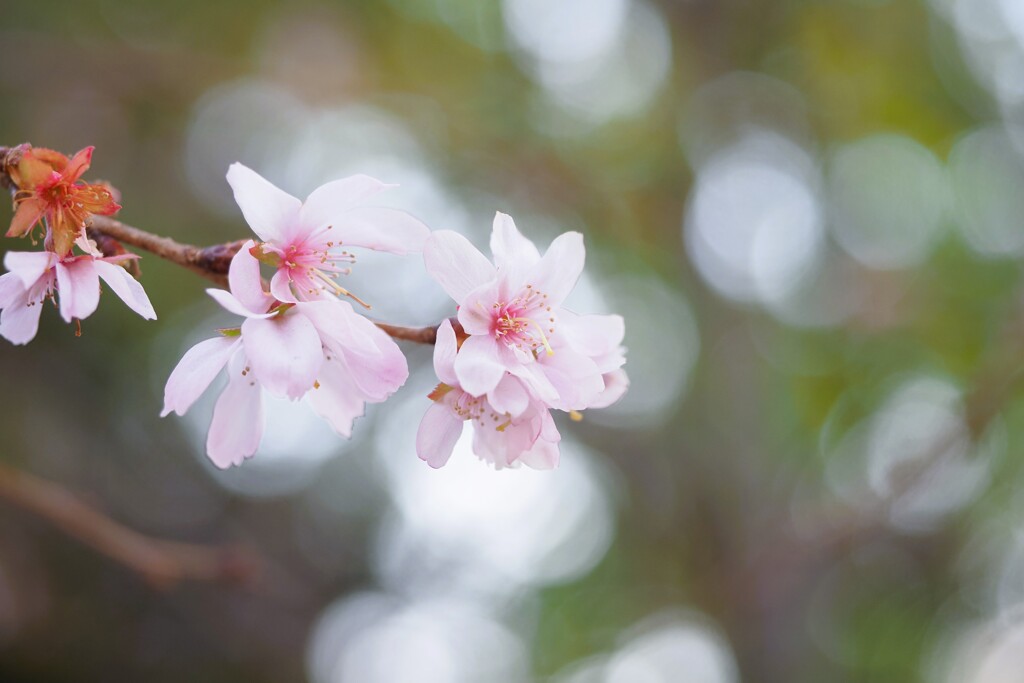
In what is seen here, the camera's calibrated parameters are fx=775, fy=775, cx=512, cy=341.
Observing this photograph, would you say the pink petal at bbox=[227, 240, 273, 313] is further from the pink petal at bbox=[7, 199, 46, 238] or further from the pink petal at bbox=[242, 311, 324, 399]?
the pink petal at bbox=[7, 199, 46, 238]

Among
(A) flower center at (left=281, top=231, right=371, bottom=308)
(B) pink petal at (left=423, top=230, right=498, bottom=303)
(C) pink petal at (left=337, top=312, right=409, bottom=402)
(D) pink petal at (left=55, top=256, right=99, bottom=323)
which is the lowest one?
(C) pink petal at (left=337, top=312, right=409, bottom=402)

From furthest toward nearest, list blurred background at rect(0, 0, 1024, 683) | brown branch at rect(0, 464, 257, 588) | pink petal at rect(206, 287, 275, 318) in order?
blurred background at rect(0, 0, 1024, 683)
brown branch at rect(0, 464, 257, 588)
pink petal at rect(206, 287, 275, 318)

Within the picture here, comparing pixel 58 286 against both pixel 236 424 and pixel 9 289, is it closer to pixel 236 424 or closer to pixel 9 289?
pixel 9 289

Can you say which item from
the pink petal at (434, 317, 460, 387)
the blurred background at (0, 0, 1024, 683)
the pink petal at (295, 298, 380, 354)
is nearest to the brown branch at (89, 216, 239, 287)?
the pink petal at (295, 298, 380, 354)

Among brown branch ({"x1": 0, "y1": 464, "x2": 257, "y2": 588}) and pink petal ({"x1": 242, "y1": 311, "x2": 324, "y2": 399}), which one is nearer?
pink petal ({"x1": 242, "y1": 311, "x2": 324, "y2": 399})

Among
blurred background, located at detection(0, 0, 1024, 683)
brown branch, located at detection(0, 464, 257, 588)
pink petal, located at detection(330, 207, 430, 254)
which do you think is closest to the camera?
pink petal, located at detection(330, 207, 430, 254)

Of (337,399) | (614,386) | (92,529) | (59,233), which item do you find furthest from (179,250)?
(92,529)

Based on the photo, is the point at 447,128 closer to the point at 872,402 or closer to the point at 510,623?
the point at 872,402
